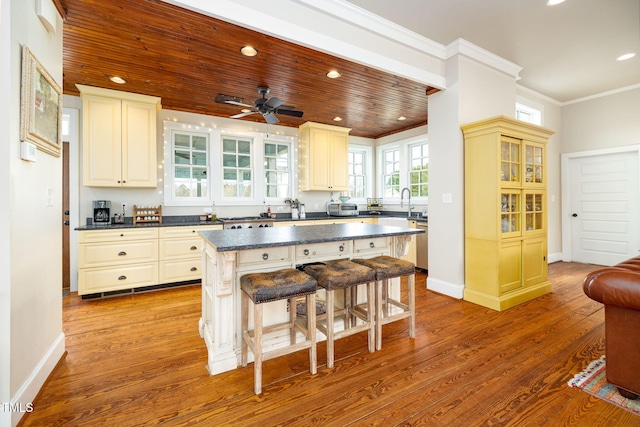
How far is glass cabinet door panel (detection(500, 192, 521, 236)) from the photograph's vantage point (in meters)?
3.19

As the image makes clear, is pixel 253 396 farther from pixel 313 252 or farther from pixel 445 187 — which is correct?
pixel 445 187

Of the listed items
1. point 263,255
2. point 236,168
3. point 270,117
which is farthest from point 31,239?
point 236,168

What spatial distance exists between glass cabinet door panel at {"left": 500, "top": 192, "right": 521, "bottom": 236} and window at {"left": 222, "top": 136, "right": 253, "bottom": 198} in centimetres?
387

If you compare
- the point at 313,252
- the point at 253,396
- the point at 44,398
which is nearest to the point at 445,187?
the point at 313,252

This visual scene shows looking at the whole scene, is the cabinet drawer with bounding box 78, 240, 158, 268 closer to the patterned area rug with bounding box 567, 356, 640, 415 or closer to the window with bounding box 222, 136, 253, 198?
the window with bounding box 222, 136, 253, 198

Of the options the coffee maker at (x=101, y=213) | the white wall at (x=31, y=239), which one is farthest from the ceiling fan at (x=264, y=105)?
the coffee maker at (x=101, y=213)

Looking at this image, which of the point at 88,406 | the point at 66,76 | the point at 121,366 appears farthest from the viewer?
the point at 66,76

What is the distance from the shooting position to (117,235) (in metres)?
3.65

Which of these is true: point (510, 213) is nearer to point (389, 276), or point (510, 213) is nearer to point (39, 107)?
point (389, 276)

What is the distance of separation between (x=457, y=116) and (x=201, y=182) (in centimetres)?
392

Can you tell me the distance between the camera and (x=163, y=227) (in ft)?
12.9

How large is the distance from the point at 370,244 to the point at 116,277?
320cm

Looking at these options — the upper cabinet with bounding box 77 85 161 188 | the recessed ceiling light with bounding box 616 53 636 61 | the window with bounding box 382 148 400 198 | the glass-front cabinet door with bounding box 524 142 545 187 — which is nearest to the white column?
the glass-front cabinet door with bounding box 524 142 545 187

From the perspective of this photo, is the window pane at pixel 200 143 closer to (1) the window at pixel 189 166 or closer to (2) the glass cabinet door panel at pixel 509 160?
(1) the window at pixel 189 166
